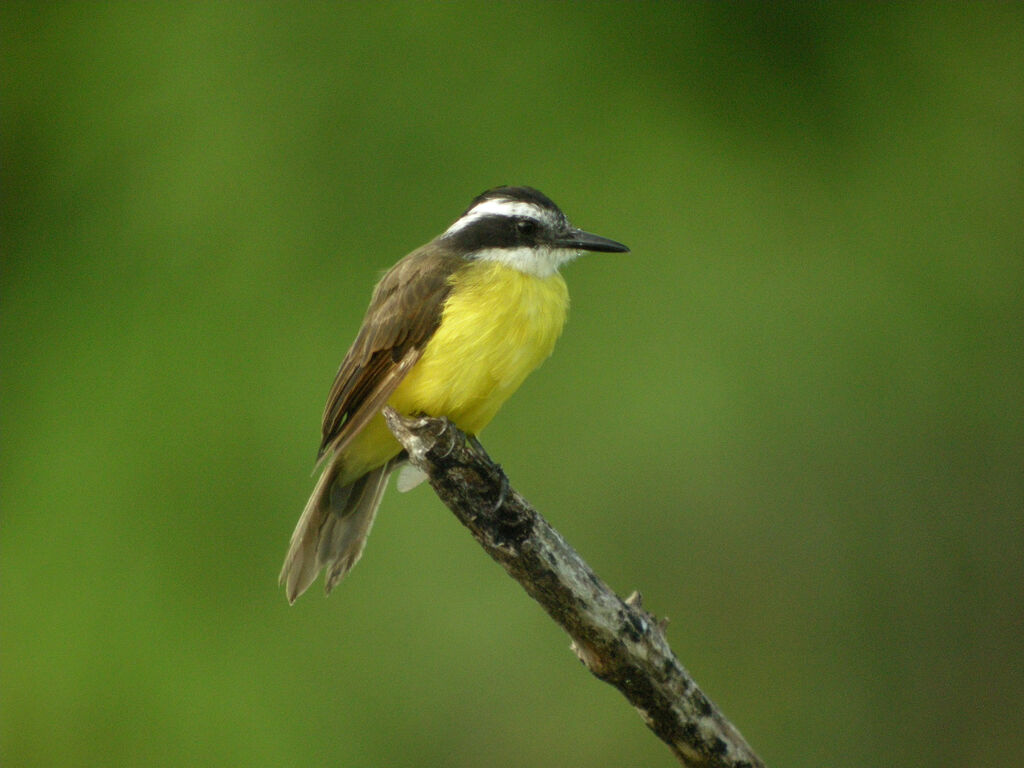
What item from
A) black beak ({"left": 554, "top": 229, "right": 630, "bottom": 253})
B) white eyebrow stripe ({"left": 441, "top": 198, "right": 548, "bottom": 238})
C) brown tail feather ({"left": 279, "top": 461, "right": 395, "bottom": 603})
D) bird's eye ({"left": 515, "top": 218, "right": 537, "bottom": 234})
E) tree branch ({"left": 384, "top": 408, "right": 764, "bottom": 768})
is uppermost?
white eyebrow stripe ({"left": 441, "top": 198, "right": 548, "bottom": 238})

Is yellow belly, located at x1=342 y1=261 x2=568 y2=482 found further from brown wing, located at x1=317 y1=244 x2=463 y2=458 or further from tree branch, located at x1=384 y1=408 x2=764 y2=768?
tree branch, located at x1=384 y1=408 x2=764 y2=768

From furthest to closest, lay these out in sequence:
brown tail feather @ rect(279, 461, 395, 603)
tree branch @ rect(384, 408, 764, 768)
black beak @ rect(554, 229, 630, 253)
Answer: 1. black beak @ rect(554, 229, 630, 253)
2. brown tail feather @ rect(279, 461, 395, 603)
3. tree branch @ rect(384, 408, 764, 768)

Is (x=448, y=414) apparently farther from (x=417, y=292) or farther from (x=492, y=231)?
(x=492, y=231)

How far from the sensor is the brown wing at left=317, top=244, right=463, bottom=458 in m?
3.67

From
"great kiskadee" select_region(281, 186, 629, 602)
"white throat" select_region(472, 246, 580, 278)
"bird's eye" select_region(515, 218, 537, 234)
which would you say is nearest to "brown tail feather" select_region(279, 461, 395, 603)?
"great kiskadee" select_region(281, 186, 629, 602)

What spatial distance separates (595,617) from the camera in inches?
115

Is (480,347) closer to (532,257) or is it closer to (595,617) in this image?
(532,257)

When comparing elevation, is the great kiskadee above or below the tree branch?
above

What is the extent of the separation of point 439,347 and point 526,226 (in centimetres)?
69

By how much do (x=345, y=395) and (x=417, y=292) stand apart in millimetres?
448

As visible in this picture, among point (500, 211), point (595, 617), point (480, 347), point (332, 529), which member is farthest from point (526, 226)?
point (595, 617)

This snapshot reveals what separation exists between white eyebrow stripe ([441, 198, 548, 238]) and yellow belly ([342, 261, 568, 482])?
30 cm

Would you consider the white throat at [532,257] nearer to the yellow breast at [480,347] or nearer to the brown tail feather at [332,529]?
the yellow breast at [480,347]


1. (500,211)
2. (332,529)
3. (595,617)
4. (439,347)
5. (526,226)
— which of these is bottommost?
(595,617)
